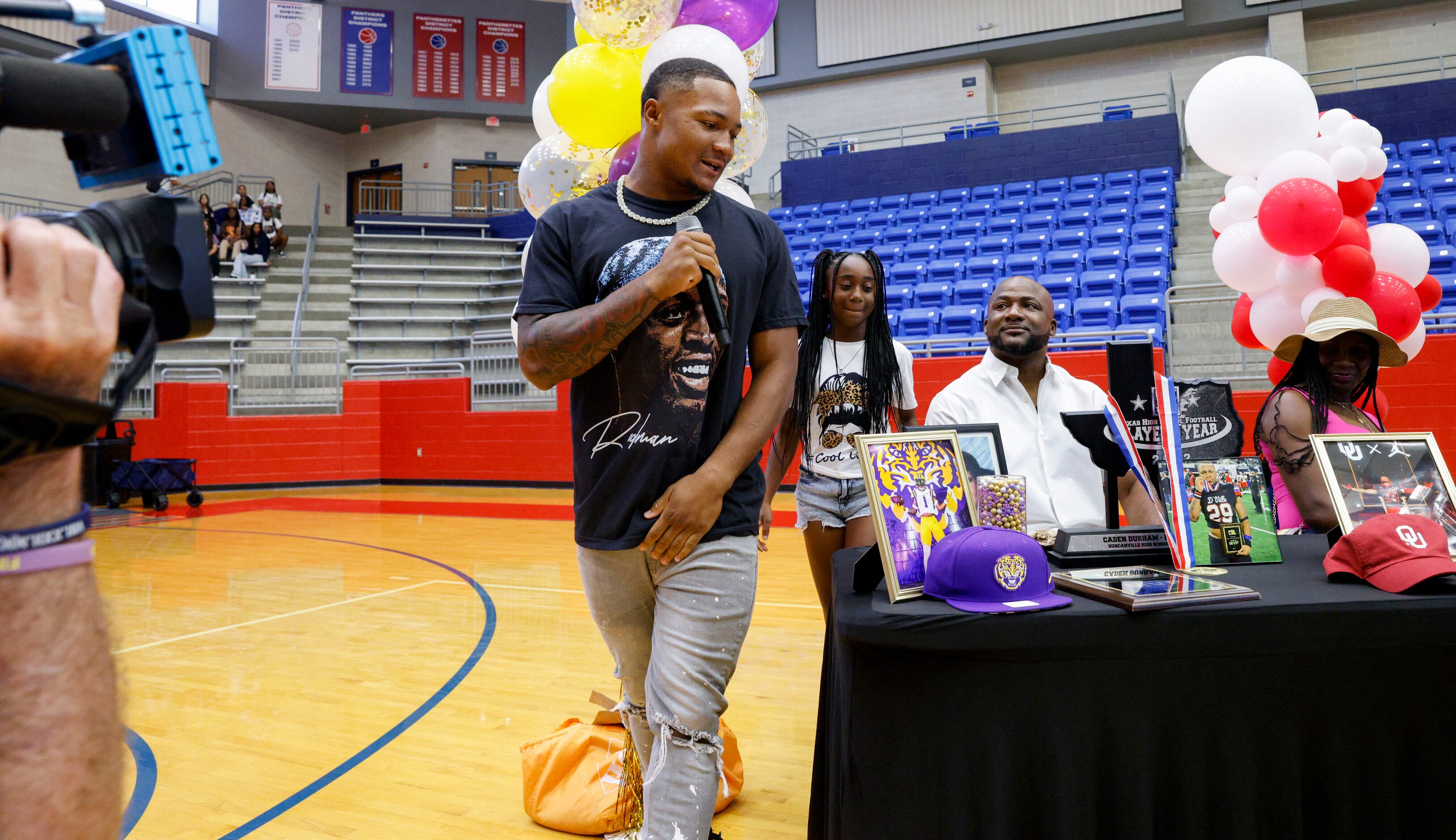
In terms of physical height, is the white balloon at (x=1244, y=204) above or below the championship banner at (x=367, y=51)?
below

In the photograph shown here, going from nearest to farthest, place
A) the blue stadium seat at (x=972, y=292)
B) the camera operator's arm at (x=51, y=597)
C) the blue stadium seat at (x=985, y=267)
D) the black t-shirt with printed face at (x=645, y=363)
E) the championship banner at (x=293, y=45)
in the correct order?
the camera operator's arm at (x=51, y=597), the black t-shirt with printed face at (x=645, y=363), the blue stadium seat at (x=972, y=292), the blue stadium seat at (x=985, y=267), the championship banner at (x=293, y=45)

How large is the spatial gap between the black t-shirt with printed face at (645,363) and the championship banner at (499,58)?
1633 cm

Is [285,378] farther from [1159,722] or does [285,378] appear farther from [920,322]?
[1159,722]

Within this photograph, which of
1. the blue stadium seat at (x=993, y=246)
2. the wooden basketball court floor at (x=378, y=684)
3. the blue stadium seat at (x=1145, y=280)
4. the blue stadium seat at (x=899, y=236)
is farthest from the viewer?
the blue stadium seat at (x=899, y=236)

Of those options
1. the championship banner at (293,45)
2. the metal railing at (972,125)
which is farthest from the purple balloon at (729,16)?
the championship banner at (293,45)

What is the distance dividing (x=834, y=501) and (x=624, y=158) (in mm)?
1150

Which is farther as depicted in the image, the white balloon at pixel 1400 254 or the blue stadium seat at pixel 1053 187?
the blue stadium seat at pixel 1053 187

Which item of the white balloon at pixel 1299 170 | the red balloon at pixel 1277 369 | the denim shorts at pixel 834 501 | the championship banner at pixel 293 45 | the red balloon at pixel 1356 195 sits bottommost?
the denim shorts at pixel 834 501

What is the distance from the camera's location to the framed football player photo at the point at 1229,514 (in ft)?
5.38

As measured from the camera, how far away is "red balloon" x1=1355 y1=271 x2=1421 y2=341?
3.08 m

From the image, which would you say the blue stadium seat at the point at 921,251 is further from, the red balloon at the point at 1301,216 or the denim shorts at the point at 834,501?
the denim shorts at the point at 834,501

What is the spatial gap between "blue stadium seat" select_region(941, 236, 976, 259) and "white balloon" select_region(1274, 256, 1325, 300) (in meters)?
7.33

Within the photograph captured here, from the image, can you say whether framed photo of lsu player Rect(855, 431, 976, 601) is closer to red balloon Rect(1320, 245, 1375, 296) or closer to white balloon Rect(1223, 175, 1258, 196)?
red balloon Rect(1320, 245, 1375, 296)

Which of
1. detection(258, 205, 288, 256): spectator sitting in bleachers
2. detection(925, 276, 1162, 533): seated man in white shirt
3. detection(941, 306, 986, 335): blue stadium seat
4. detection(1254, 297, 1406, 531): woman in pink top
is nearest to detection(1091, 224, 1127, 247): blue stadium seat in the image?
Answer: detection(941, 306, 986, 335): blue stadium seat
